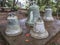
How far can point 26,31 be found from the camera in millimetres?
1197

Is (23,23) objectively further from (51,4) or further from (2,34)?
(51,4)

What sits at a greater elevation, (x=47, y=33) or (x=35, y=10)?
(x=35, y=10)

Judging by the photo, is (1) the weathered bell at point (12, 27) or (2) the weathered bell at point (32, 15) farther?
(2) the weathered bell at point (32, 15)

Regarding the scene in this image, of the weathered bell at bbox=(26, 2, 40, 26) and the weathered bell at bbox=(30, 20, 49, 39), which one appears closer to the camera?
the weathered bell at bbox=(30, 20, 49, 39)

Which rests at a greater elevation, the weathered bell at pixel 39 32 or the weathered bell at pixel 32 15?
the weathered bell at pixel 32 15

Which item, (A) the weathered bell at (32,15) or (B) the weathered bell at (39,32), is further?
(A) the weathered bell at (32,15)

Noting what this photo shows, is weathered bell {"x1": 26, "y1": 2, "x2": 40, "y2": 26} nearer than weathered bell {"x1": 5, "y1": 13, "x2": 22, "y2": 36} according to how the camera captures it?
No

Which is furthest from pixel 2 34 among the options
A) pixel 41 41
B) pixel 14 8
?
pixel 14 8

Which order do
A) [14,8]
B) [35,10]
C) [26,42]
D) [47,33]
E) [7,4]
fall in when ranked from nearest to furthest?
[26,42] < [47,33] < [35,10] < [14,8] < [7,4]

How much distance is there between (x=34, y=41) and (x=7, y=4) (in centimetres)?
151

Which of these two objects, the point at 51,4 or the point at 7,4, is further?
the point at 7,4

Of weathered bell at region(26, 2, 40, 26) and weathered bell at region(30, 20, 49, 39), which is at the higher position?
weathered bell at region(26, 2, 40, 26)

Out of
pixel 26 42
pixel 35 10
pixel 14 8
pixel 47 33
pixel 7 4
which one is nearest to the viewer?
pixel 26 42

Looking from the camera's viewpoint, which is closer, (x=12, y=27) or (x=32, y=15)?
(x=12, y=27)
